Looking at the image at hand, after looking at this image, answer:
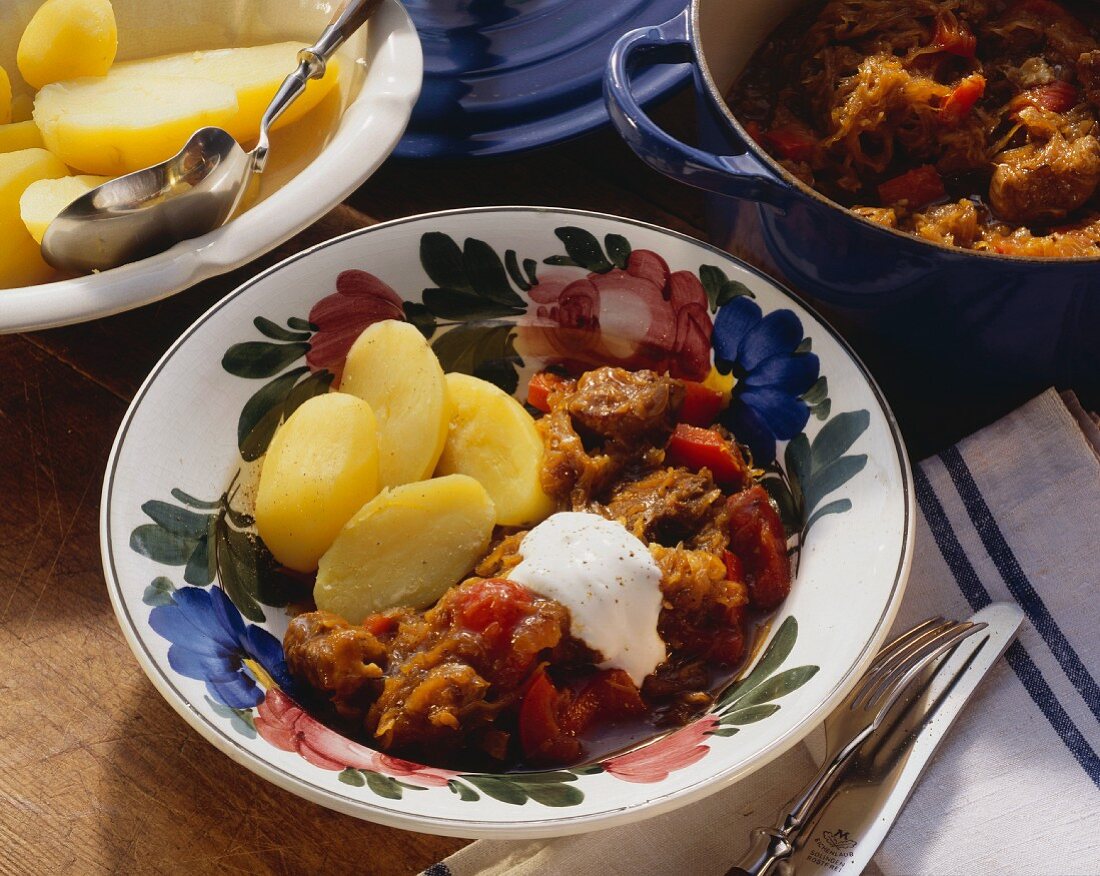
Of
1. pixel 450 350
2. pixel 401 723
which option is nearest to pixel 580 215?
pixel 450 350

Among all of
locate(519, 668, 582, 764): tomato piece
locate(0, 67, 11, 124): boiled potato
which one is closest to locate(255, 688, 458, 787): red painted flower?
locate(519, 668, 582, 764): tomato piece

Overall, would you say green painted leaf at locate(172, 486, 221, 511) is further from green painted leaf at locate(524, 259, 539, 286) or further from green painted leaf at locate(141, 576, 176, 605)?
green painted leaf at locate(524, 259, 539, 286)

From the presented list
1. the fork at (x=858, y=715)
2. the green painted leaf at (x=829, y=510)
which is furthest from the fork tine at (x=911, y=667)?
the green painted leaf at (x=829, y=510)

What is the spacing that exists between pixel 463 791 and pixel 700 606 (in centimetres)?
41

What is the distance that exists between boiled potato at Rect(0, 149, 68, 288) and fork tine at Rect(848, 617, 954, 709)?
1477mm

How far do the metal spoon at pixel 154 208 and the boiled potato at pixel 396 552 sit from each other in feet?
2.17

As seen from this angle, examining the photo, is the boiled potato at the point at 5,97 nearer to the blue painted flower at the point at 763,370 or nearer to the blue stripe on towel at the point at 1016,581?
the blue painted flower at the point at 763,370

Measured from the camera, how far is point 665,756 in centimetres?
139

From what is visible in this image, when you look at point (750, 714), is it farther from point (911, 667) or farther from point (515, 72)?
point (515, 72)

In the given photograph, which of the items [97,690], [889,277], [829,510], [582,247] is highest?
[889,277]

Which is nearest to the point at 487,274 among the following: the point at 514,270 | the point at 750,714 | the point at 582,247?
the point at 514,270

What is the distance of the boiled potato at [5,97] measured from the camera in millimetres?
2100

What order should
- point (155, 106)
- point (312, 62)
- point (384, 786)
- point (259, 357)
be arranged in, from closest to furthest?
1. point (384, 786)
2. point (259, 357)
3. point (155, 106)
4. point (312, 62)

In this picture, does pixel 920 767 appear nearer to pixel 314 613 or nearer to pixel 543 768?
pixel 543 768
